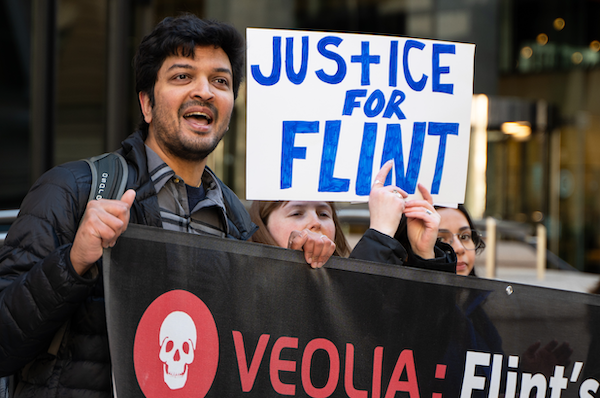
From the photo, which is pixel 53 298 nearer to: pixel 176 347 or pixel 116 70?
pixel 176 347

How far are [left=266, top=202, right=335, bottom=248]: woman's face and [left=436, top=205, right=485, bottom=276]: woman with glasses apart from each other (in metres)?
0.65

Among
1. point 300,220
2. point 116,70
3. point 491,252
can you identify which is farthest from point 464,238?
point 491,252

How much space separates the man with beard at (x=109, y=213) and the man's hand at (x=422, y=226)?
399 mm

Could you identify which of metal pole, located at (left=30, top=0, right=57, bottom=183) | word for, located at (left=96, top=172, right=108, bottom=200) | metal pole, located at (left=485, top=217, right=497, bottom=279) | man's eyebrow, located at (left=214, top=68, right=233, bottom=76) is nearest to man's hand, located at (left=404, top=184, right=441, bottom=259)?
man's eyebrow, located at (left=214, top=68, right=233, bottom=76)

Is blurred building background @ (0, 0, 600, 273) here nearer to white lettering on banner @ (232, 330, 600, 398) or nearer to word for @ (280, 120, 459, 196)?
word for @ (280, 120, 459, 196)

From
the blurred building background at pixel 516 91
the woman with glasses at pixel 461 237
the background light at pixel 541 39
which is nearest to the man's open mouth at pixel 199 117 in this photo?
the woman with glasses at pixel 461 237

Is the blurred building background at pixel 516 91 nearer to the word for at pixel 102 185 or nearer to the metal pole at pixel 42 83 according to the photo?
the metal pole at pixel 42 83

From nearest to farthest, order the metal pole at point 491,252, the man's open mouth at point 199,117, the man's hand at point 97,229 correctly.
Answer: the man's hand at point 97,229 → the man's open mouth at point 199,117 → the metal pole at point 491,252

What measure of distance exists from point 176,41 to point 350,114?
61 cm

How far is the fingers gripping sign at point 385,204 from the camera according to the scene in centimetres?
183

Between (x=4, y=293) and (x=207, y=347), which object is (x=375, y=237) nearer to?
(x=207, y=347)

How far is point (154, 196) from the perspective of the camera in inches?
69.6

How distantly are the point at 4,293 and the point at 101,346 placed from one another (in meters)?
0.29

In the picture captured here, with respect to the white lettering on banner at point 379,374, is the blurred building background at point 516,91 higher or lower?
higher
